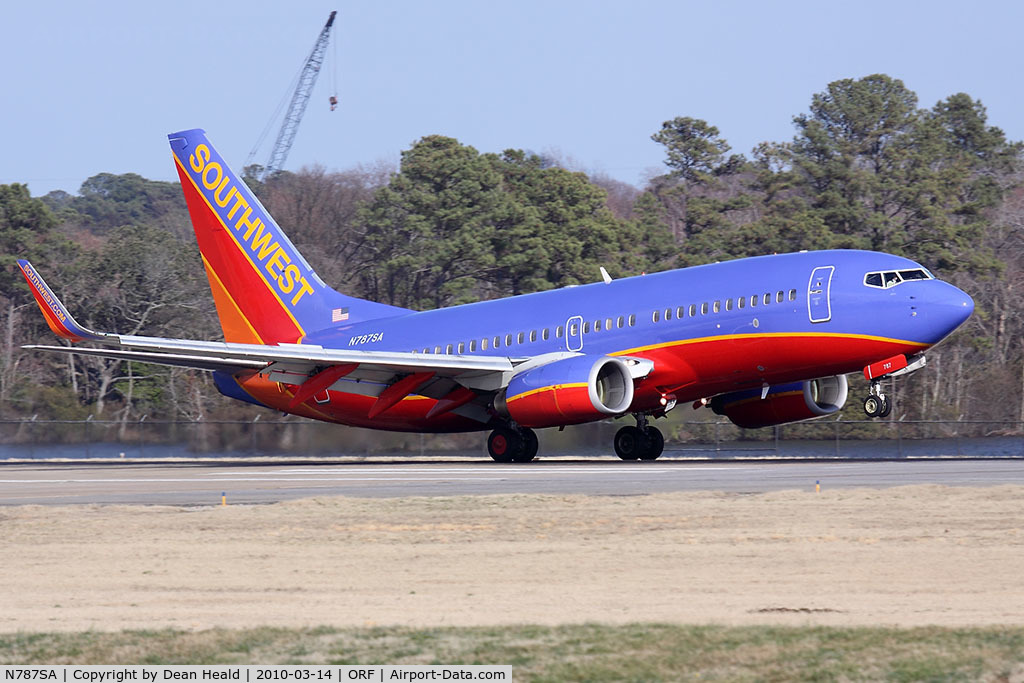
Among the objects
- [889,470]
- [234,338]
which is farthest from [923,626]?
[234,338]

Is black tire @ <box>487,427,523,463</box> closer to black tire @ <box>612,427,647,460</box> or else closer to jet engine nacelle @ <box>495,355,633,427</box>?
jet engine nacelle @ <box>495,355,633,427</box>

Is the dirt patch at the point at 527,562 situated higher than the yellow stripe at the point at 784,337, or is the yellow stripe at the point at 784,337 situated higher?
the yellow stripe at the point at 784,337

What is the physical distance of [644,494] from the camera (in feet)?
69.3

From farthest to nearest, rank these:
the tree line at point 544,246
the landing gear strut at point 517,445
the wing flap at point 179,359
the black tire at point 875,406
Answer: the tree line at point 544,246 → the landing gear strut at point 517,445 → the wing flap at point 179,359 → the black tire at point 875,406

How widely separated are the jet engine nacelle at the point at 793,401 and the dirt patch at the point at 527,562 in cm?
1240

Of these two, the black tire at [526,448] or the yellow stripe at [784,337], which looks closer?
the yellow stripe at [784,337]

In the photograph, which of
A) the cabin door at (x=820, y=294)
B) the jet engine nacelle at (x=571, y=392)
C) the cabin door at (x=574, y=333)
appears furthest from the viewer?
the cabin door at (x=574, y=333)

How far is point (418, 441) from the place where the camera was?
41.0 m

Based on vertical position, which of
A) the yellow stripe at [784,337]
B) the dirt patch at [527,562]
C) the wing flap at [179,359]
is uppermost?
the yellow stripe at [784,337]

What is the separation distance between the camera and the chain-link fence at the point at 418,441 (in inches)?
1527

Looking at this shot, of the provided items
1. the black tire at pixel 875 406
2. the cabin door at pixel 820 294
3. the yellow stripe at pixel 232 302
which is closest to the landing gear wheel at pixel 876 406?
the black tire at pixel 875 406

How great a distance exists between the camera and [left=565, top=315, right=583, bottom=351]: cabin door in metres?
32.1

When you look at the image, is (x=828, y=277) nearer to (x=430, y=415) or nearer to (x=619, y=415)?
(x=619, y=415)

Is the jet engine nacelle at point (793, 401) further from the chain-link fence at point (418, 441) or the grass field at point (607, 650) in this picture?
the grass field at point (607, 650)
